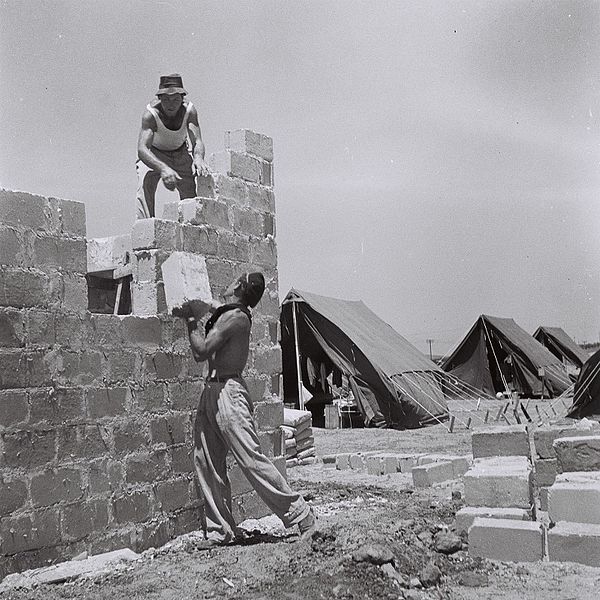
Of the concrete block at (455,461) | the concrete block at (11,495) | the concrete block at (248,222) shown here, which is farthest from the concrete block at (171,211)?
the concrete block at (455,461)

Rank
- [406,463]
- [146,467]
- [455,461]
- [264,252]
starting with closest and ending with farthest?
1. [146,467]
2. [264,252]
3. [455,461]
4. [406,463]

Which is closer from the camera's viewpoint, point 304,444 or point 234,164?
point 234,164

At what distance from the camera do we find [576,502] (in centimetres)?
539

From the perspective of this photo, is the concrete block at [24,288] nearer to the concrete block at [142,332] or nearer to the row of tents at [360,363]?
the concrete block at [142,332]

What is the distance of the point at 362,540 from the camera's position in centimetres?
504

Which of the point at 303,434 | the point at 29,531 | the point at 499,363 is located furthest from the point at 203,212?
the point at 499,363

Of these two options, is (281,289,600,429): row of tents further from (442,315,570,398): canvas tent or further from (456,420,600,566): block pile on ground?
(456,420,600,566): block pile on ground

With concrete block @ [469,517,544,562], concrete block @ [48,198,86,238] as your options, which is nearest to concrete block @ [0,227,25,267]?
concrete block @ [48,198,86,238]

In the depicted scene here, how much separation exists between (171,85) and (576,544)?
4885 millimetres

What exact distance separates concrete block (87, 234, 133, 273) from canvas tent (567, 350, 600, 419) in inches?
418

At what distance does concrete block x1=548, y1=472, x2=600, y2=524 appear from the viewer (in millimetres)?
5312

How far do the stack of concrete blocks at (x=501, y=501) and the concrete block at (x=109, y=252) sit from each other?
353 cm

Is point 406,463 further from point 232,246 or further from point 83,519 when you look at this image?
point 83,519

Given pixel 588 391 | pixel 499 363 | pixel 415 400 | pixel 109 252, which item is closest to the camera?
pixel 109 252
